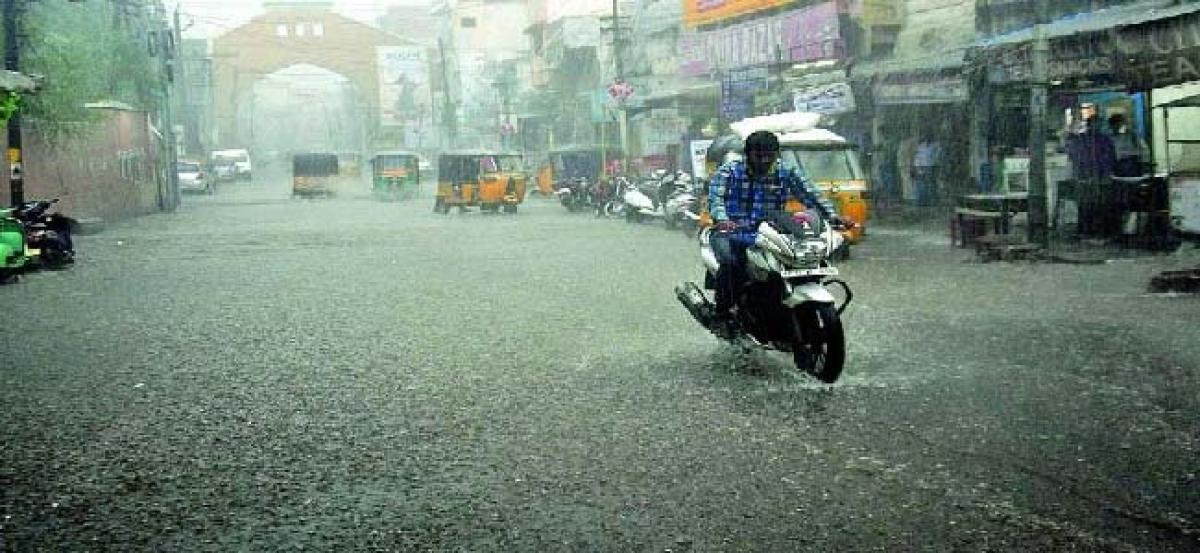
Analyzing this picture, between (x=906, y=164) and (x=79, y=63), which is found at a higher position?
(x=79, y=63)

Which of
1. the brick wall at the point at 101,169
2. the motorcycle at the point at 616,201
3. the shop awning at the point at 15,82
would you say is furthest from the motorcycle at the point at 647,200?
the brick wall at the point at 101,169

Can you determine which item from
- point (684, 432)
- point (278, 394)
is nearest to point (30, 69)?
point (278, 394)

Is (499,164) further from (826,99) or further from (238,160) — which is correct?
(238,160)

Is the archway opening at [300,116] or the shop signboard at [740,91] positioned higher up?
the archway opening at [300,116]

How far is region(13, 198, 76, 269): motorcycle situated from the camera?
17266mm

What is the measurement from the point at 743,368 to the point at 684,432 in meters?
1.98

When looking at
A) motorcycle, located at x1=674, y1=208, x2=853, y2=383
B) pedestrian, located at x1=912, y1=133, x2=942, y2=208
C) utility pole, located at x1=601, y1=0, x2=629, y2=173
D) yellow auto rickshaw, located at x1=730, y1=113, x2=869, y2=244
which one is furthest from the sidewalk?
utility pole, located at x1=601, y1=0, x2=629, y2=173

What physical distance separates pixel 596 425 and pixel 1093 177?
12.2m

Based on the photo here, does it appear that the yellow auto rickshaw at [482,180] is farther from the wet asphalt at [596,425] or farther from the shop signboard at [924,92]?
the wet asphalt at [596,425]

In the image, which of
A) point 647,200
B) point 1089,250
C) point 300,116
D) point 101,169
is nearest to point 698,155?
point 647,200

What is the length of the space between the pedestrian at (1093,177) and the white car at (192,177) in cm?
4684

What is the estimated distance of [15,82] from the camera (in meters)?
17.0

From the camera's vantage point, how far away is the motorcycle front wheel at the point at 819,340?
6.79 meters

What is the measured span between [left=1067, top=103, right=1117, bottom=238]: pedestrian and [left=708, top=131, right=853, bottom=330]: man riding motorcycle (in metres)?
9.21
